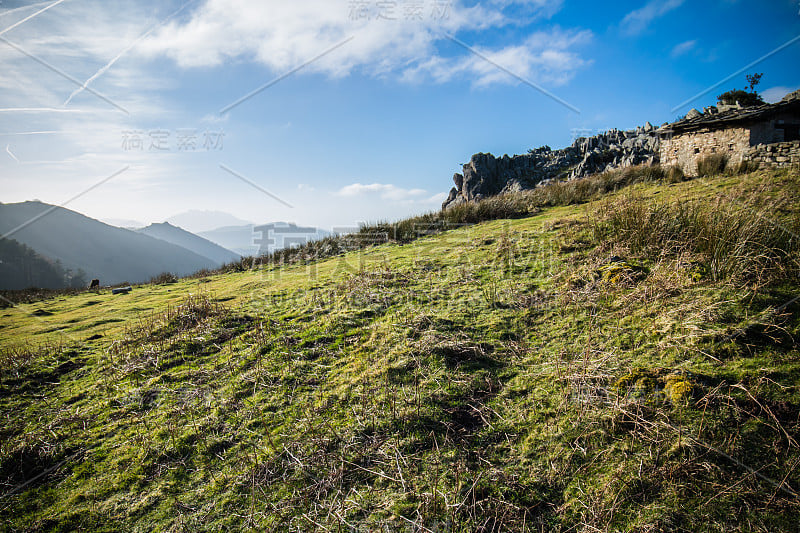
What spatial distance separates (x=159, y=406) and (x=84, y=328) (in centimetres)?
424

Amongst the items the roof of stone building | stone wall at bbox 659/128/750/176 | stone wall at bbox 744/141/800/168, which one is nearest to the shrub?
stone wall at bbox 744/141/800/168

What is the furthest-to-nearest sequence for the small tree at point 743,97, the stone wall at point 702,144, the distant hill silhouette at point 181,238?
the distant hill silhouette at point 181,238 < the small tree at point 743,97 < the stone wall at point 702,144

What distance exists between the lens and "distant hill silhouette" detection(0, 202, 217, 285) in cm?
9138

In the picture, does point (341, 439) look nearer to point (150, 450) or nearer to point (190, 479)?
point (190, 479)

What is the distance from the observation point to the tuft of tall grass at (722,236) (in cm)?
345

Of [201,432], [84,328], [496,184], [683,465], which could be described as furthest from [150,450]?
[496,184]

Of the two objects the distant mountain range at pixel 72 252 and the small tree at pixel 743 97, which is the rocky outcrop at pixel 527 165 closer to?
the small tree at pixel 743 97

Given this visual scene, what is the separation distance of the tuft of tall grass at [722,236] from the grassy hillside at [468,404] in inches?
1.2

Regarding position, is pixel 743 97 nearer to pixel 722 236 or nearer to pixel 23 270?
pixel 722 236

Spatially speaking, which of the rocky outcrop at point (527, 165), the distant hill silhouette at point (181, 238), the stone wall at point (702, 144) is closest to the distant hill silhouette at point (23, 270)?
the rocky outcrop at point (527, 165)

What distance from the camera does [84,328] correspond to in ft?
19.8

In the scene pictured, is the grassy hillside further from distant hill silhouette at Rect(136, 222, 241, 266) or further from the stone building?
distant hill silhouette at Rect(136, 222, 241, 266)

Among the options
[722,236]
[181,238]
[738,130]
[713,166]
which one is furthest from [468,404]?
[181,238]

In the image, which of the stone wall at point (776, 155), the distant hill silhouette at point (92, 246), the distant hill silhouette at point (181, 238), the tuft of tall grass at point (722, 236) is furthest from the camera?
the distant hill silhouette at point (181, 238)
